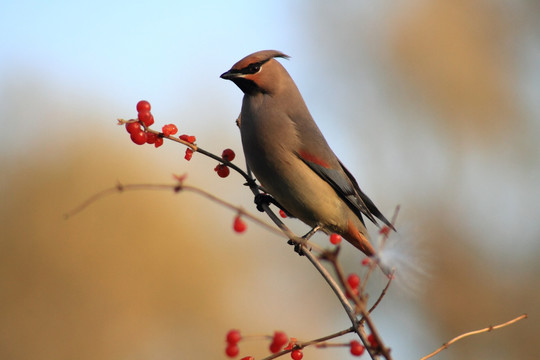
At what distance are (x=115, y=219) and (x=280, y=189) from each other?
1044 centimetres

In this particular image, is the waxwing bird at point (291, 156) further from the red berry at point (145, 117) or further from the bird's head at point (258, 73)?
the red berry at point (145, 117)

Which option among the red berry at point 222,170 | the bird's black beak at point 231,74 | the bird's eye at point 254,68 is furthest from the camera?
the bird's eye at point 254,68

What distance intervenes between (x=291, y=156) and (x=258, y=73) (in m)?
0.50

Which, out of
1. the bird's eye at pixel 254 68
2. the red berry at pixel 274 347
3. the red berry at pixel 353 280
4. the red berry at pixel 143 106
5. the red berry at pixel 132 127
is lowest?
the red berry at pixel 274 347

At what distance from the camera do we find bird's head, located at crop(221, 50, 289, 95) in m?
3.68

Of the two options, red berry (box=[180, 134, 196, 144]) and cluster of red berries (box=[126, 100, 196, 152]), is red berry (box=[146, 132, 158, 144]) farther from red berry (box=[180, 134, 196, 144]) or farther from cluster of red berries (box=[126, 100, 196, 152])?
red berry (box=[180, 134, 196, 144])

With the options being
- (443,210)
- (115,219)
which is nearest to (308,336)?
(443,210)

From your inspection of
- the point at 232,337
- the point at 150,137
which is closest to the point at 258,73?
the point at 150,137

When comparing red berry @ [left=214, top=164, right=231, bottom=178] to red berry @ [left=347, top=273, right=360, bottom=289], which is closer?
red berry @ [left=347, top=273, right=360, bottom=289]

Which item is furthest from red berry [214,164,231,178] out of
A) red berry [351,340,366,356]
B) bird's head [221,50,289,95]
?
red berry [351,340,366,356]

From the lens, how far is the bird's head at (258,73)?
145 inches

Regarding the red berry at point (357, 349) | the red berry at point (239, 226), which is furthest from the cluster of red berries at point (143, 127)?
the red berry at point (357, 349)

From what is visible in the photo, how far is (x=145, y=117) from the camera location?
8.86 feet

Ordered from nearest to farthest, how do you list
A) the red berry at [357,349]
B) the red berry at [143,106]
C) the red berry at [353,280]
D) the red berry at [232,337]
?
1. the red berry at [357,349]
2. the red berry at [353,280]
3. the red berry at [232,337]
4. the red berry at [143,106]
